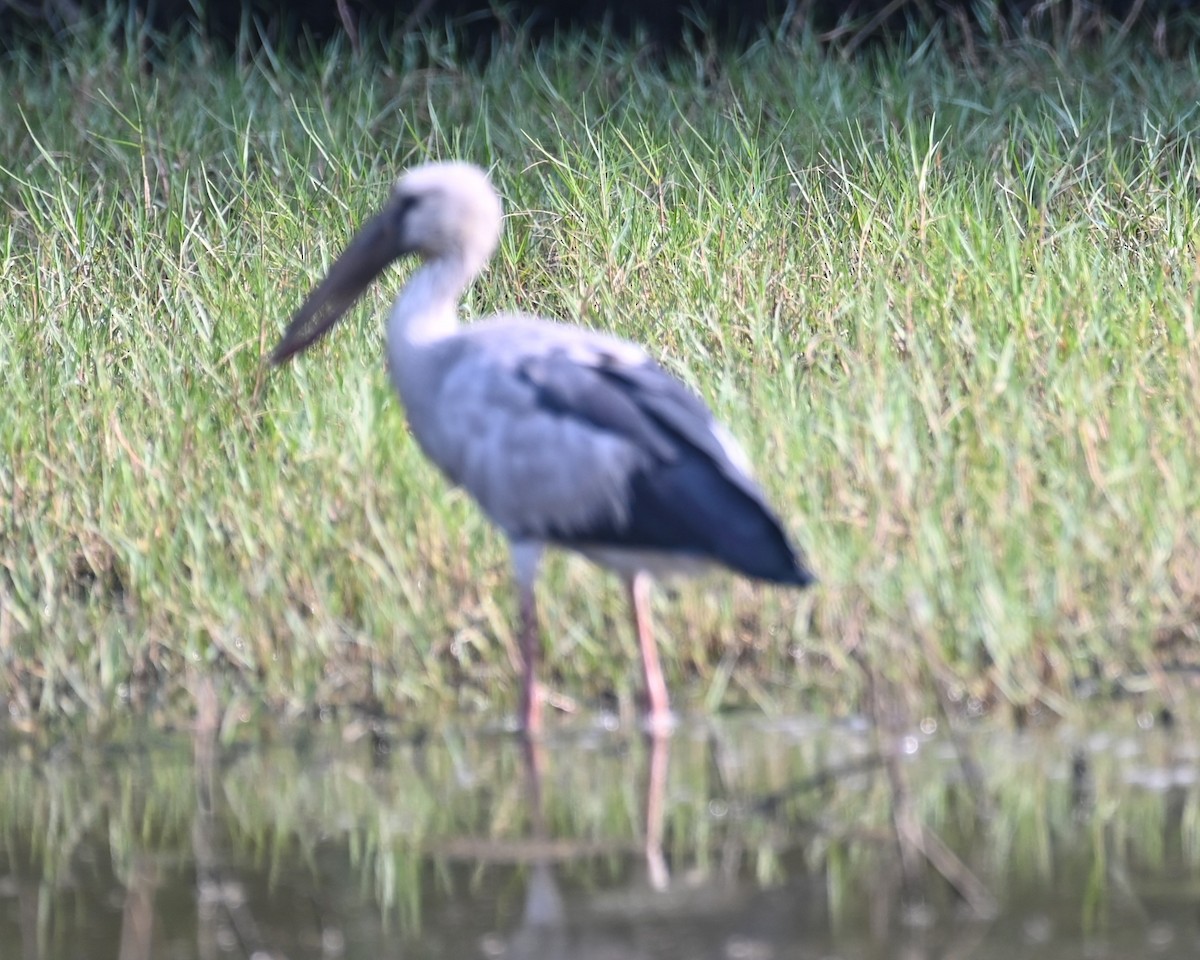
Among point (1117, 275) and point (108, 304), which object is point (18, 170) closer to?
point (108, 304)

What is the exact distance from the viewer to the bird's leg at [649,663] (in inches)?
139

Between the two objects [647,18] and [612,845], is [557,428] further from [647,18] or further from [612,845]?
[647,18]

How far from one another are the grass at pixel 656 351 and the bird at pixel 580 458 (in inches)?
9.0

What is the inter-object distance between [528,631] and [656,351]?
1.72 m

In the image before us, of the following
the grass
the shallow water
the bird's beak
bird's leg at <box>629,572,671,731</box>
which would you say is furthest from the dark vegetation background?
the shallow water

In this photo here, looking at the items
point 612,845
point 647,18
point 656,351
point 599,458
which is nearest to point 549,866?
point 612,845

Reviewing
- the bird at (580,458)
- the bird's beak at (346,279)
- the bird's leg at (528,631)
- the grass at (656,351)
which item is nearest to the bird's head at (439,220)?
the bird's beak at (346,279)

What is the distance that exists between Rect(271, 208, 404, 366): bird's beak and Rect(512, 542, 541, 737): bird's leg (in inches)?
29.1

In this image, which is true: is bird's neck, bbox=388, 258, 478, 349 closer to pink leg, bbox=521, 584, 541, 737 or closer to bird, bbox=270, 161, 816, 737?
bird, bbox=270, 161, 816, 737

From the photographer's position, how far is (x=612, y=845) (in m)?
3.00

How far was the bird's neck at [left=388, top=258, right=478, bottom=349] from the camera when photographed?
3.84 metres

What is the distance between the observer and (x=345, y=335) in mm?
5383

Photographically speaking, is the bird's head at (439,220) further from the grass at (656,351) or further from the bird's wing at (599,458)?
the grass at (656,351)

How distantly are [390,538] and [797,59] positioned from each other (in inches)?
154
